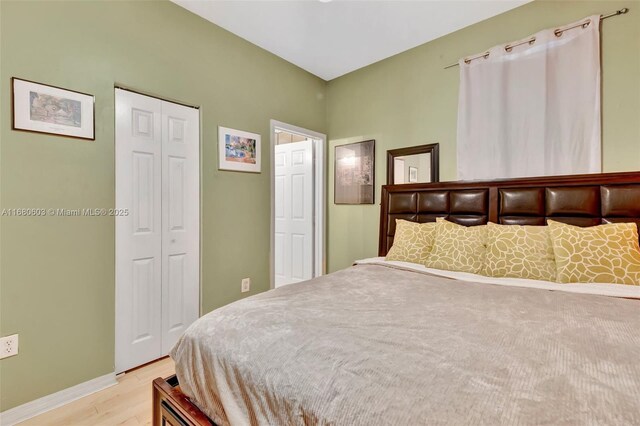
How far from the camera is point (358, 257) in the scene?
340cm

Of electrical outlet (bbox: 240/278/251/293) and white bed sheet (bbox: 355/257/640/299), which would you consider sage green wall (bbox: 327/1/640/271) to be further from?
electrical outlet (bbox: 240/278/251/293)

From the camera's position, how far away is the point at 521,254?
5.84ft

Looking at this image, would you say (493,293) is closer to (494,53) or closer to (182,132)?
(494,53)

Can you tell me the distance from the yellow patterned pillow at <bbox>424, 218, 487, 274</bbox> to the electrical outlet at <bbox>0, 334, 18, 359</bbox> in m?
2.49

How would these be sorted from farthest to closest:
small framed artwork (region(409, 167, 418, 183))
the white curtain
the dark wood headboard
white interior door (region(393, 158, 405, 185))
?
white interior door (region(393, 158, 405, 185)), small framed artwork (region(409, 167, 418, 183)), the white curtain, the dark wood headboard

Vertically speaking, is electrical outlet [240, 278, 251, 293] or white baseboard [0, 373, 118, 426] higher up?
electrical outlet [240, 278, 251, 293]

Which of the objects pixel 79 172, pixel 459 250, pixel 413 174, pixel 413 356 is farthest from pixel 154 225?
pixel 413 174

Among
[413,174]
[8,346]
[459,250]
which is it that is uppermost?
[413,174]

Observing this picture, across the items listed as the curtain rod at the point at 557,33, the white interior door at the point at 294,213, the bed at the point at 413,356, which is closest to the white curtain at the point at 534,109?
the curtain rod at the point at 557,33

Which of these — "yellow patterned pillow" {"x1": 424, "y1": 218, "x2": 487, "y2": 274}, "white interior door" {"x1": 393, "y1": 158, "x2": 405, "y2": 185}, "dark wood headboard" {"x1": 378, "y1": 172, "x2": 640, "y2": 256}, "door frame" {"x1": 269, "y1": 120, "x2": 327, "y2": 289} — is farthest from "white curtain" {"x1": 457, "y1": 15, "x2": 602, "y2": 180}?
"door frame" {"x1": 269, "y1": 120, "x2": 327, "y2": 289}

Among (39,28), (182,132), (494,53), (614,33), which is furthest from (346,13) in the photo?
(39,28)

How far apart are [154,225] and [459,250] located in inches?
86.9

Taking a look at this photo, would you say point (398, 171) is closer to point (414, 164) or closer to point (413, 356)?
point (414, 164)

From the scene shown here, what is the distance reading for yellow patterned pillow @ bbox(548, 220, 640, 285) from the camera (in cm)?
A: 155
